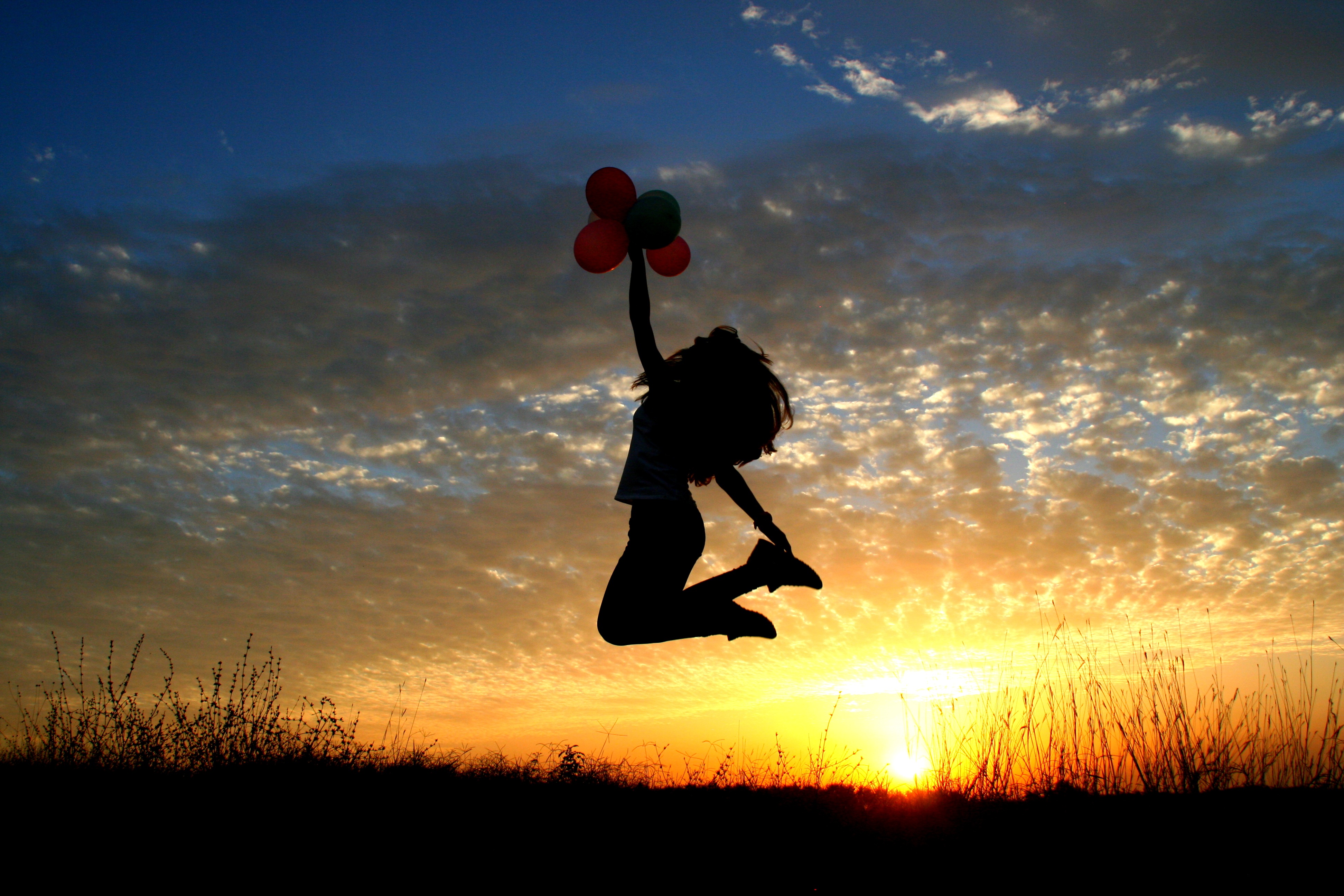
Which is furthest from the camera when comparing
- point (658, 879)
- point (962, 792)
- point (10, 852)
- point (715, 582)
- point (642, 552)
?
point (962, 792)

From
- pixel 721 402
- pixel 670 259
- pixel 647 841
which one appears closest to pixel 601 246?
pixel 670 259

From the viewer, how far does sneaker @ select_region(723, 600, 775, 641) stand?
3920 mm

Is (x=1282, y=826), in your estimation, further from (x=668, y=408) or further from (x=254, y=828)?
(x=254, y=828)

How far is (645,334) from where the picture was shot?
3.84 metres

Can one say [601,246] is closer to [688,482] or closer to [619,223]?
[619,223]

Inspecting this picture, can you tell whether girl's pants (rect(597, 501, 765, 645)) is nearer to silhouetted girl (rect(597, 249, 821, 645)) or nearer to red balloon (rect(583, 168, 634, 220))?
silhouetted girl (rect(597, 249, 821, 645))

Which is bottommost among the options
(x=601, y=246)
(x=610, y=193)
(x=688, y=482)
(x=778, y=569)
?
(x=778, y=569)

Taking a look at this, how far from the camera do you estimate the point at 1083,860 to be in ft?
10.2

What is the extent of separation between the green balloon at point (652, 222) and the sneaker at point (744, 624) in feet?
6.42

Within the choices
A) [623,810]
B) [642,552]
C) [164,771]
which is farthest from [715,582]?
[164,771]

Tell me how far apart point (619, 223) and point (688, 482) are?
1.53m

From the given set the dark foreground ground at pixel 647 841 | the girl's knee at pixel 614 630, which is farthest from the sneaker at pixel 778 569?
the dark foreground ground at pixel 647 841

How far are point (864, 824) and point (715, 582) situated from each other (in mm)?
1338

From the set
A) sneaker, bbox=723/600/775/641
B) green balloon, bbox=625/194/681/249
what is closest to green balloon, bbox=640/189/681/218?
green balloon, bbox=625/194/681/249
